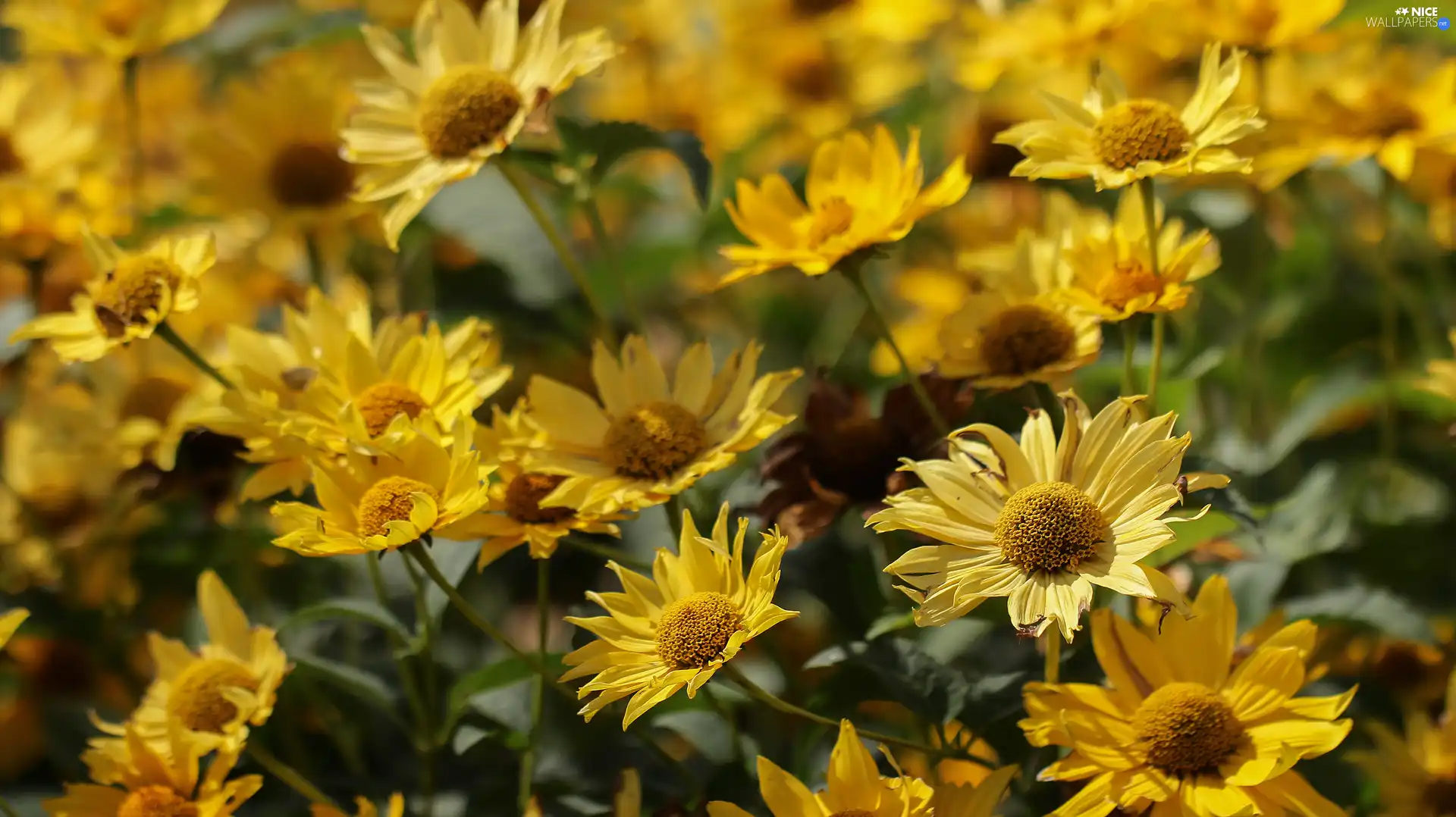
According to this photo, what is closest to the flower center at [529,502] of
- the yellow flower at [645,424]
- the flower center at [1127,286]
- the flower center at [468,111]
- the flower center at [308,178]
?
the yellow flower at [645,424]

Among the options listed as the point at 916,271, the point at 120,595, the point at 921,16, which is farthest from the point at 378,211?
the point at 921,16

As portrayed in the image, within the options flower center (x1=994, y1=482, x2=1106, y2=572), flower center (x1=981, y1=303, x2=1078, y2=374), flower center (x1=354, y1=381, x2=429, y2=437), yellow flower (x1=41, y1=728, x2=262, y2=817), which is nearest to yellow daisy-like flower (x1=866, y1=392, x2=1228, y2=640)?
flower center (x1=994, y1=482, x2=1106, y2=572)

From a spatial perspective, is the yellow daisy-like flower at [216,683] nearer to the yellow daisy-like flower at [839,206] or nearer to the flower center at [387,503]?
the flower center at [387,503]

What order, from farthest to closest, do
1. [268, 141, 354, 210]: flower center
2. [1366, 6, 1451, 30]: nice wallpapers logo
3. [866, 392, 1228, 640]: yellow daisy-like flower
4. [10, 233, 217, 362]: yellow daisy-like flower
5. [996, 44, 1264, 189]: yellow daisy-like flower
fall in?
[268, 141, 354, 210]: flower center < [1366, 6, 1451, 30]: nice wallpapers logo < [10, 233, 217, 362]: yellow daisy-like flower < [996, 44, 1264, 189]: yellow daisy-like flower < [866, 392, 1228, 640]: yellow daisy-like flower

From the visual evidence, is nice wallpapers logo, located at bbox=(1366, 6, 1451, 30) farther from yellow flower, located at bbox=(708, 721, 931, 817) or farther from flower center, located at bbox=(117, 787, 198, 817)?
flower center, located at bbox=(117, 787, 198, 817)

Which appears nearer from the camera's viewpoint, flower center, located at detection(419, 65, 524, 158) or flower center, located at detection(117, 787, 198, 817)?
flower center, located at detection(117, 787, 198, 817)

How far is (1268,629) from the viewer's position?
32.8 inches

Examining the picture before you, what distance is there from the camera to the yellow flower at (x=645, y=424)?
2.53 feet

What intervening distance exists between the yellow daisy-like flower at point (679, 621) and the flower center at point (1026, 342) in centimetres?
22

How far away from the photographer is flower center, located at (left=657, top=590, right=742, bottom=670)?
68 cm

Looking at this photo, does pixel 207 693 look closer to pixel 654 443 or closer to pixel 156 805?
pixel 156 805

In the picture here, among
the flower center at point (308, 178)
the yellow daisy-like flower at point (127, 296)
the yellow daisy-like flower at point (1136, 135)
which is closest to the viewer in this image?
the yellow daisy-like flower at point (1136, 135)

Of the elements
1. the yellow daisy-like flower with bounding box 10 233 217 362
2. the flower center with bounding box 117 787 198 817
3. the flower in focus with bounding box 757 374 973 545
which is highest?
the yellow daisy-like flower with bounding box 10 233 217 362

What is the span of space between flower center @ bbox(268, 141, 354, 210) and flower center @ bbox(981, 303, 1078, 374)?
0.69m
